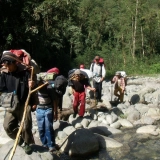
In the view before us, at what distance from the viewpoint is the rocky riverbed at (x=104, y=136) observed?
6406 millimetres

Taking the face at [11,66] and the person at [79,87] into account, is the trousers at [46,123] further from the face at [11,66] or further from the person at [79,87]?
the person at [79,87]

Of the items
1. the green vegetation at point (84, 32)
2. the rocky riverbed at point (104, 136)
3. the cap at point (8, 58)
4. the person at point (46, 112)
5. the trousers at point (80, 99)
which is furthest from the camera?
the green vegetation at point (84, 32)

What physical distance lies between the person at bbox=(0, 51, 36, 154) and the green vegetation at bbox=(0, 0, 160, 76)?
12.3 meters

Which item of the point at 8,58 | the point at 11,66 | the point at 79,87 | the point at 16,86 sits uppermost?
the point at 8,58

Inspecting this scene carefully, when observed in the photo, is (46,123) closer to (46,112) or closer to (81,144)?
(46,112)

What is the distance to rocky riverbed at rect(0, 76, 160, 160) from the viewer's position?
6.41 meters

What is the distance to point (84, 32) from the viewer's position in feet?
129

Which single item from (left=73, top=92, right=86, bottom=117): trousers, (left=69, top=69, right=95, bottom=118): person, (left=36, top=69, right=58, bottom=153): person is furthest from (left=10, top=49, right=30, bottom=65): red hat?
(left=73, top=92, right=86, bottom=117): trousers

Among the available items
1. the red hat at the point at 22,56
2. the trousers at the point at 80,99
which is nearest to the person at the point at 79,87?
the trousers at the point at 80,99

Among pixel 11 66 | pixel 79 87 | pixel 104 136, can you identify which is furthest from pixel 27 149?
pixel 79 87

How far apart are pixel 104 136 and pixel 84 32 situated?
108ft

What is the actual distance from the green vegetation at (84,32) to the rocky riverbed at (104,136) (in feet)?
27.6

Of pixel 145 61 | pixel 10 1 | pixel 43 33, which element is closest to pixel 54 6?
pixel 43 33

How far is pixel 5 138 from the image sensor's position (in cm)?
713
